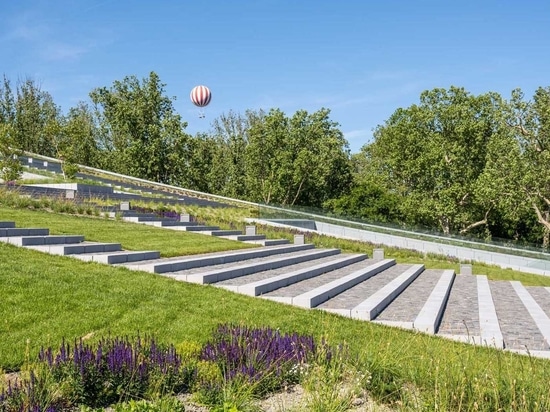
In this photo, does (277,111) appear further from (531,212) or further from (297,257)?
(297,257)

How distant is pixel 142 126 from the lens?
48688mm

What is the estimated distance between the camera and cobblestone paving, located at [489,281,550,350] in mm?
8383

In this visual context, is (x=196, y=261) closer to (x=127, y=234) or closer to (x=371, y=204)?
(x=127, y=234)

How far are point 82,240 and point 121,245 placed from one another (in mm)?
891

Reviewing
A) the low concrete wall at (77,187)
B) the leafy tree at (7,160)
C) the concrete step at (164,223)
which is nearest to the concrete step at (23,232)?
the concrete step at (164,223)

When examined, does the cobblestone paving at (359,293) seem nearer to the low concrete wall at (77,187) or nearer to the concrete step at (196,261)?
the concrete step at (196,261)

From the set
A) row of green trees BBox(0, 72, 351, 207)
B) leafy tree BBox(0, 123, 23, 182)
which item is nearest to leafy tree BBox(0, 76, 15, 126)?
row of green trees BBox(0, 72, 351, 207)

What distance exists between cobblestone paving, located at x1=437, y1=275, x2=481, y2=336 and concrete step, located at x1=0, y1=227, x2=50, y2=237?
867 cm

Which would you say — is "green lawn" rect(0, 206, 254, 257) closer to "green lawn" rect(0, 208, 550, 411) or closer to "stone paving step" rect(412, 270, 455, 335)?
"green lawn" rect(0, 208, 550, 411)

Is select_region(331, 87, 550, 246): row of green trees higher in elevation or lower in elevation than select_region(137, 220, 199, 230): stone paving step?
higher

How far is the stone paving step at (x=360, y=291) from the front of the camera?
959 cm

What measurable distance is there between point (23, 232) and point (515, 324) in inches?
405

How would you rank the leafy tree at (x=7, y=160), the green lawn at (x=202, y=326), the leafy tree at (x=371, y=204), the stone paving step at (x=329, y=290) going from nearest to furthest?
the green lawn at (x=202, y=326) → the stone paving step at (x=329, y=290) → the leafy tree at (x=7, y=160) → the leafy tree at (x=371, y=204)

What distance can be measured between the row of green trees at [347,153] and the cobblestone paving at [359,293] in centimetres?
2342
